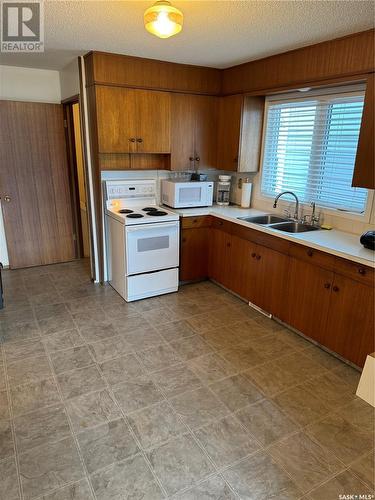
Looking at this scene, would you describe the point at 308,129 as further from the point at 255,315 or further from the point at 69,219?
the point at 69,219

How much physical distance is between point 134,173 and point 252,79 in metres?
1.63

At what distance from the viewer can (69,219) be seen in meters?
4.54

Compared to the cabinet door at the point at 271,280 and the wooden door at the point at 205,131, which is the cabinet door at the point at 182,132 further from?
the cabinet door at the point at 271,280

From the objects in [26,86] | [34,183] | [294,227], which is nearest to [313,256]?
[294,227]

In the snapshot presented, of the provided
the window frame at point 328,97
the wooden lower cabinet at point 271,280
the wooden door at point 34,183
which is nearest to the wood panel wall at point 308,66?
the window frame at point 328,97

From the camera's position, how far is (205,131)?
13.1ft

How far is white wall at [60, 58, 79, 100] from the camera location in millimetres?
3584

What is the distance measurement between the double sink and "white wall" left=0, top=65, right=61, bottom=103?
2881mm

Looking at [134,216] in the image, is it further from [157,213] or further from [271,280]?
[271,280]

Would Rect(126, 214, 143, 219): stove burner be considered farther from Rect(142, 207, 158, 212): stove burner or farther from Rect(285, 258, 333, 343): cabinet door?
Rect(285, 258, 333, 343): cabinet door

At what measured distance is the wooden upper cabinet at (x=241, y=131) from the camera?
3684 millimetres

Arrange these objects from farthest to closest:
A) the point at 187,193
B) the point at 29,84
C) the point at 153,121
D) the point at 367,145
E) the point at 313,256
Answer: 1. the point at 29,84
2. the point at 187,193
3. the point at 153,121
4. the point at 313,256
5. the point at 367,145

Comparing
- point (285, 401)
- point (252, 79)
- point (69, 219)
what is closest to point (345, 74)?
point (252, 79)

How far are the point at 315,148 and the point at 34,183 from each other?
3330 millimetres
